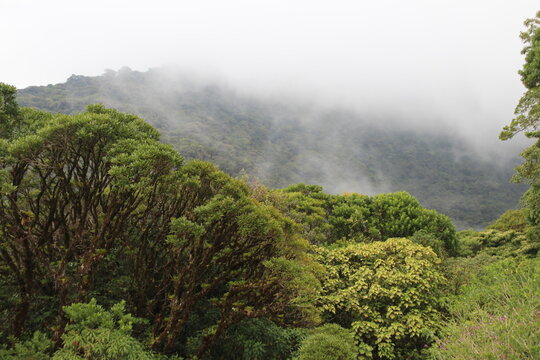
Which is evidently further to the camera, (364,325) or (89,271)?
(364,325)

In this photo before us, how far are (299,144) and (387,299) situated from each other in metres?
149

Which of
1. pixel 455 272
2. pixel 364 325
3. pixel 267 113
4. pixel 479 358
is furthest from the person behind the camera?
pixel 267 113

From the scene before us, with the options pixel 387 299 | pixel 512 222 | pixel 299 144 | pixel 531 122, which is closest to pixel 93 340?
pixel 387 299

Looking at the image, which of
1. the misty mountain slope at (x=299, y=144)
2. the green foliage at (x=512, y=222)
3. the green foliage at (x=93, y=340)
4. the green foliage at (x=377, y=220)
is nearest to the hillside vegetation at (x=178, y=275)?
the green foliage at (x=93, y=340)

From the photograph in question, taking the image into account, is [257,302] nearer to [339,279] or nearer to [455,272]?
[339,279]

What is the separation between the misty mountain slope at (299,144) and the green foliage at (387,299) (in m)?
87.2

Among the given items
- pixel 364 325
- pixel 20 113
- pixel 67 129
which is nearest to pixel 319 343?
pixel 364 325

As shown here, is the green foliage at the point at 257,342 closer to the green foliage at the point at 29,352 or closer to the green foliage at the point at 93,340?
the green foliage at the point at 93,340

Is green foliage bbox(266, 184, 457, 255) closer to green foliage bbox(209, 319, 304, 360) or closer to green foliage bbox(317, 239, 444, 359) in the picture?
green foliage bbox(317, 239, 444, 359)

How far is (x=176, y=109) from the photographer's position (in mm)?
158500

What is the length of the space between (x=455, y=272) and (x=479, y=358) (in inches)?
454

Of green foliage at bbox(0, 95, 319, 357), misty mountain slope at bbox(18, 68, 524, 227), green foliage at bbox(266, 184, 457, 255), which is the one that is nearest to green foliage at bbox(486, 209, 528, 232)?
green foliage at bbox(266, 184, 457, 255)

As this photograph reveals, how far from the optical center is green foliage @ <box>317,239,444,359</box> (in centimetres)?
1335

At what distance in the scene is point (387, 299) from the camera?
48.3ft
